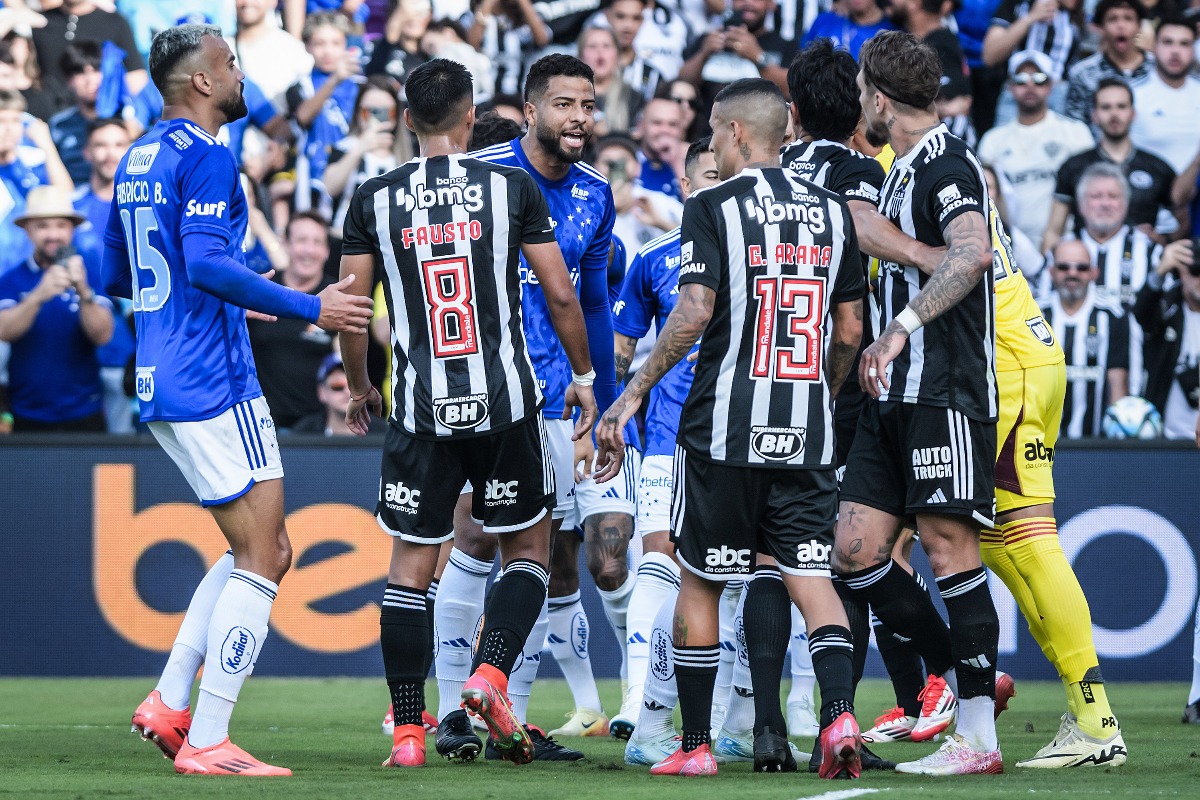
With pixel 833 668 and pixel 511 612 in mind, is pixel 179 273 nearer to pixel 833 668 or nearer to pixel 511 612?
pixel 511 612

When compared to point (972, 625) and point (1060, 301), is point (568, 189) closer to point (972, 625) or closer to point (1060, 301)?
point (972, 625)

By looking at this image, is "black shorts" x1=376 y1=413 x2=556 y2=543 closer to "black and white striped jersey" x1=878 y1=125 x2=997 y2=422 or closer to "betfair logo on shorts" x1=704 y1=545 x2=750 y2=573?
"betfair logo on shorts" x1=704 y1=545 x2=750 y2=573

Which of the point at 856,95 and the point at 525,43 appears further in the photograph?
the point at 525,43

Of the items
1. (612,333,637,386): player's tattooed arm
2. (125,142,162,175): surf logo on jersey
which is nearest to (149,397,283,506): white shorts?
(125,142,162,175): surf logo on jersey

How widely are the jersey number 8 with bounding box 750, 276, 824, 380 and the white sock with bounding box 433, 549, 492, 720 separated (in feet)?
5.81

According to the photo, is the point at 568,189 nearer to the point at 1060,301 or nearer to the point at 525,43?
the point at 1060,301

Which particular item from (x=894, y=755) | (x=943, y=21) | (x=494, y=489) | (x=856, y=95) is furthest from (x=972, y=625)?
(x=943, y=21)

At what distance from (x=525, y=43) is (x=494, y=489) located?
7.82 metres

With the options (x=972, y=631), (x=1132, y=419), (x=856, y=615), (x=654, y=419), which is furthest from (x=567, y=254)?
(x=1132, y=419)

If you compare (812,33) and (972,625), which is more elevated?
(812,33)

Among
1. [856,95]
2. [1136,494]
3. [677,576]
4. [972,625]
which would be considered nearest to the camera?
[972,625]

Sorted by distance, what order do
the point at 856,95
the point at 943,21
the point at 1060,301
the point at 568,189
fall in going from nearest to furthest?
1. the point at 856,95
2. the point at 568,189
3. the point at 1060,301
4. the point at 943,21

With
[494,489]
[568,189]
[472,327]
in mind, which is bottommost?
[494,489]

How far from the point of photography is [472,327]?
5281mm
